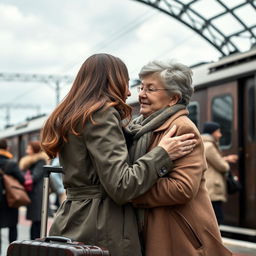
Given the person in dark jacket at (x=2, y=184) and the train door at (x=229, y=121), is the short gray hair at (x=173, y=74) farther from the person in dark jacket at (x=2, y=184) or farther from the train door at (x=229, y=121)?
the train door at (x=229, y=121)

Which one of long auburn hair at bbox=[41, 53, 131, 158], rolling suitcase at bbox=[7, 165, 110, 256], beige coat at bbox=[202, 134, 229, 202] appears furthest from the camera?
beige coat at bbox=[202, 134, 229, 202]

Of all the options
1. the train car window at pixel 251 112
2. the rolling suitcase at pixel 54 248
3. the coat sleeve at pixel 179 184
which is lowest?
the rolling suitcase at pixel 54 248

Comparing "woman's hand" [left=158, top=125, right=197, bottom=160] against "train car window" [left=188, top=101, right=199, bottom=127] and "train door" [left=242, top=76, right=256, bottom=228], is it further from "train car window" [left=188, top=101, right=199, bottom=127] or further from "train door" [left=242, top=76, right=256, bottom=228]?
"train car window" [left=188, top=101, right=199, bottom=127]

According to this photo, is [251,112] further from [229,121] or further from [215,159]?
[215,159]

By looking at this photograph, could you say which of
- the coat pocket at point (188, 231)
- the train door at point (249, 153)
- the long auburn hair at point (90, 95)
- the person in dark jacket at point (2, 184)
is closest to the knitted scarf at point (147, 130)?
the long auburn hair at point (90, 95)

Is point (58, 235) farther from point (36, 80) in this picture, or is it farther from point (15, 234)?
point (36, 80)

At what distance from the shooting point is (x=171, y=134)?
3.16m

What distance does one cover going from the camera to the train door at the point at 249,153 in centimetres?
994

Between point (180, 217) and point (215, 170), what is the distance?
5.88 m

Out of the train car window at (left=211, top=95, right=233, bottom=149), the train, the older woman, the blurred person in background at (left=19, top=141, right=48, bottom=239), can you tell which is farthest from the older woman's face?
the train car window at (left=211, top=95, right=233, bottom=149)

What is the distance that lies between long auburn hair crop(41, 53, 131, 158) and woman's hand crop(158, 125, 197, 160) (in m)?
0.27

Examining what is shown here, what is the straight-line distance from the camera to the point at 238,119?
10.3 metres

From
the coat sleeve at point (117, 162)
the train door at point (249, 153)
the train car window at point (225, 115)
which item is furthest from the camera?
the train car window at point (225, 115)

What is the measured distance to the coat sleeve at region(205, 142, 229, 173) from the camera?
28.6 feet
